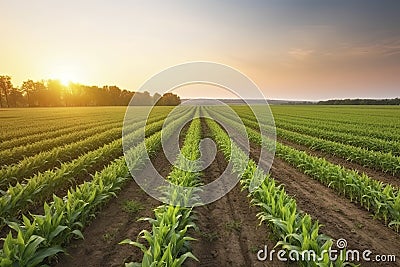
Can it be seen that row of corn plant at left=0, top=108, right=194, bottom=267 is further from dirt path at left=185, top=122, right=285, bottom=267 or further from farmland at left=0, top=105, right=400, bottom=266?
dirt path at left=185, top=122, right=285, bottom=267

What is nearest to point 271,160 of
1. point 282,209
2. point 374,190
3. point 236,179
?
point 236,179

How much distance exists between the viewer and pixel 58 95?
103 metres

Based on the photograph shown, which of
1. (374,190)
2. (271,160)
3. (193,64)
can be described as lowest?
(271,160)

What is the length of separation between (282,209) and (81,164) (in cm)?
693

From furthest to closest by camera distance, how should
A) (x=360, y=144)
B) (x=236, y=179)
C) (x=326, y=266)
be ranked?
(x=360, y=144), (x=236, y=179), (x=326, y=266)

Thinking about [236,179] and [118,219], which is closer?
[118,219]

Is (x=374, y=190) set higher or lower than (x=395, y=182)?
higher

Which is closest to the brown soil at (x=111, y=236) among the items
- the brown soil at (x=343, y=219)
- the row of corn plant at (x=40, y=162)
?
the row of corn plant at (x=40, y=162)

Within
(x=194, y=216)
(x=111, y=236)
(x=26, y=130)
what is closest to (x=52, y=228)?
(x=111, y=236)

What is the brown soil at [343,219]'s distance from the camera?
4918mm

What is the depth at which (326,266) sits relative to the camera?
3.22 metres

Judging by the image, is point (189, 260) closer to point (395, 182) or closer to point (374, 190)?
point (374, 190)

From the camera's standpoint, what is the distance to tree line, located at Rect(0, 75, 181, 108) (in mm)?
91000

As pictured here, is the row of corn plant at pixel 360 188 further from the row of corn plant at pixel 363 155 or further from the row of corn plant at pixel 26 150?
the row of corn plant at pixel 26 150
